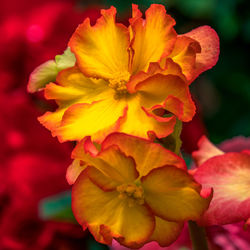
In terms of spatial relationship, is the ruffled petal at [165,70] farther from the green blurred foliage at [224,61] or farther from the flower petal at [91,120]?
the green blurred foliage at [224,61]

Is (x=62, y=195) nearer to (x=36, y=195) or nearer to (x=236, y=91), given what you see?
(x=36, y=195)

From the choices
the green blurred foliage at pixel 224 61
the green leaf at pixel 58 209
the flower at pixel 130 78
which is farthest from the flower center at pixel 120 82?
the green blurred foliage at pixel 224 61

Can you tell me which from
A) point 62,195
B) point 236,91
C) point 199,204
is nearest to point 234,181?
point 199,204

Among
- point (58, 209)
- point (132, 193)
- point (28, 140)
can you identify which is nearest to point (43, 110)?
point (28, 140)

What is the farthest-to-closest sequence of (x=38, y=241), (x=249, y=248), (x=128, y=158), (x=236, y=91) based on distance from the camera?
1. (x=236, y=91)
2. (x=38, y=241)
3. (x=249, y=248)
4. (x=128, y=158)

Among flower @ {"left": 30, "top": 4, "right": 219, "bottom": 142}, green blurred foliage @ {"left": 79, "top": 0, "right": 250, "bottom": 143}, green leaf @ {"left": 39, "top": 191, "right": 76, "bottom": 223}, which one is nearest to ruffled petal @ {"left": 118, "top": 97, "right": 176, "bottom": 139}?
flower @ {"left": 30, "top": 4, "right": 219, "bottom": 142}
